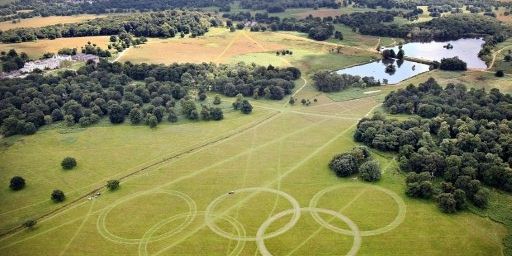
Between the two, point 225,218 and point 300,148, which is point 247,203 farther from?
point 300,148

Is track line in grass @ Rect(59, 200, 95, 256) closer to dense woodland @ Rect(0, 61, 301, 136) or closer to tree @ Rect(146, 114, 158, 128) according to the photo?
tree @ Rect(146, 114, 158, 128)

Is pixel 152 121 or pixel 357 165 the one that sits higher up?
pixel 152 121

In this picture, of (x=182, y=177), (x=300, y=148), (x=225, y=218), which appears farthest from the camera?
(x=300, y=148)

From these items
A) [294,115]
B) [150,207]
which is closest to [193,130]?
[294,115]

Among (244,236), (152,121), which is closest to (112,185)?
(244,236)

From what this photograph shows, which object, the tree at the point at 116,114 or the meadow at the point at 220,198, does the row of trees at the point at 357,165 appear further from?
the tree at the point at 116,114

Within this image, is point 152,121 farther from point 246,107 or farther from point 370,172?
point 370,172

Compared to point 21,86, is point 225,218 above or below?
below

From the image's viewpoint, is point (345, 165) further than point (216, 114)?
No
